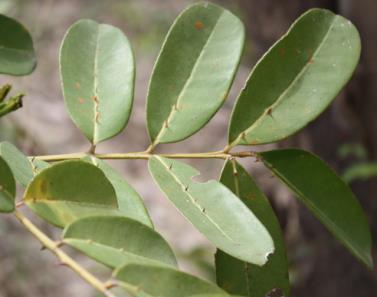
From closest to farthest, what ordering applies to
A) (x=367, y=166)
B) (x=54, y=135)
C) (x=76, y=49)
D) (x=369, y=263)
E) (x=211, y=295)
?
(x=211, y=295) → (x=369, y=263) → (x=76, y=49) → (x=367, y=166) → (x=54, y=135)

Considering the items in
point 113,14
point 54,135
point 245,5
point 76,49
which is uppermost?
point 76,49

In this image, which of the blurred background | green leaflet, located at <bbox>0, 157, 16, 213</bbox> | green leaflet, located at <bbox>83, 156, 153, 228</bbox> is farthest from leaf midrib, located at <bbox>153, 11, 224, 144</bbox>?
the blurred background

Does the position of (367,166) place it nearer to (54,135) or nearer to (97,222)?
(97,222)

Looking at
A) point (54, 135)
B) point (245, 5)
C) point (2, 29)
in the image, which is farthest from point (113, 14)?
point (2, 29)

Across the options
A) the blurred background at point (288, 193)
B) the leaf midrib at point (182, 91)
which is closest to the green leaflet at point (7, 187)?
the leaf midrib at point (182, 91)

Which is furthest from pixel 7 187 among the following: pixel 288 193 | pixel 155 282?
pixel 288 193

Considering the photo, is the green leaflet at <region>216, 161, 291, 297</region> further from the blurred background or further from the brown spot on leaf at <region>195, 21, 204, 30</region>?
the blurred background
